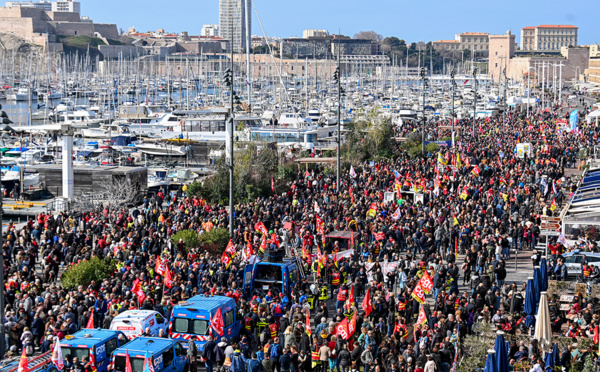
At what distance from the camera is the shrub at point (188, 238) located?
23984mm

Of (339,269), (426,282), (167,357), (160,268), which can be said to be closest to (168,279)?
(160,268)

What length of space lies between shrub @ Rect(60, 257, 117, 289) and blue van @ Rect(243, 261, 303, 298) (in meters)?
3.80

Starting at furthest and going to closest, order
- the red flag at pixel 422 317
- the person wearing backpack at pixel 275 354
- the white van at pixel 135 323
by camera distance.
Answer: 1. the red flag at pixel 422 317
2. the white van at pixel 135 323
3. the person wearing backpack at pixel 275 354

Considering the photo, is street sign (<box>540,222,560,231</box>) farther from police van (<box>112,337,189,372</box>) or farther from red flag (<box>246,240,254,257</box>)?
police van (<box>112,337,189,372</box>)

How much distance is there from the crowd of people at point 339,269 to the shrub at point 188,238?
34 cm

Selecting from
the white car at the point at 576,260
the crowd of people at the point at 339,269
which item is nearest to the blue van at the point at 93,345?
the crowd of people at the point at 339,269

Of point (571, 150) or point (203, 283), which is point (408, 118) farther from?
point (203, 283)

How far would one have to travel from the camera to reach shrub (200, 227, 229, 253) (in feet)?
78.9

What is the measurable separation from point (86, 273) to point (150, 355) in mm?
7386

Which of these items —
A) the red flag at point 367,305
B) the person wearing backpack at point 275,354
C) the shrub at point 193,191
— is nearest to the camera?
the person wearing backpack at point 275,354

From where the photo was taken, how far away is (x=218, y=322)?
1564 centimetres

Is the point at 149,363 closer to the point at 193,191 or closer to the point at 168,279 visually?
the point at 168,279

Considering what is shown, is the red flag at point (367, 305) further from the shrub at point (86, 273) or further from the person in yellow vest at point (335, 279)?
the shrub at point (86, 273)

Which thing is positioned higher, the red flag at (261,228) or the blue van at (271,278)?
the red flag at (261,228)
